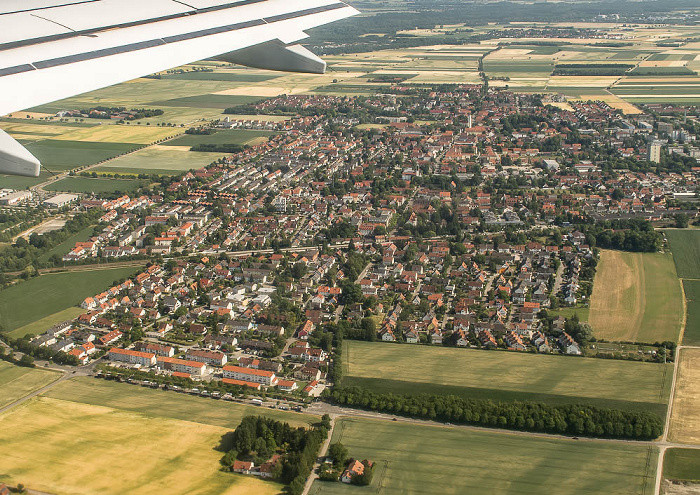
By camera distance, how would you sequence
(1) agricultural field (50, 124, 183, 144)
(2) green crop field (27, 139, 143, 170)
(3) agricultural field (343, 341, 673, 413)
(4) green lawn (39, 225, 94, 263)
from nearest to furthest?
1. (3) agricultural field (343, 341, 673, 413)
2. (4) green lawn (39, 225, 94, 263)
3. (2) green crop field (27, 139, 143, 170)
4. (1) agricultural field (50, 124, 183, 144)

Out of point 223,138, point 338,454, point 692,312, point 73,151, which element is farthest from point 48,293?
point 223,138

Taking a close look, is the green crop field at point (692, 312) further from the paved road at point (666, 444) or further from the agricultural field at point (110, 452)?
the agricultural field at point (110, 452)

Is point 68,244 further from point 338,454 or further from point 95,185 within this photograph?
point 338,454

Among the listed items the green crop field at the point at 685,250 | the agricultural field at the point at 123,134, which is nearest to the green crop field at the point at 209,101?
the agricultural field at the point at 123,134

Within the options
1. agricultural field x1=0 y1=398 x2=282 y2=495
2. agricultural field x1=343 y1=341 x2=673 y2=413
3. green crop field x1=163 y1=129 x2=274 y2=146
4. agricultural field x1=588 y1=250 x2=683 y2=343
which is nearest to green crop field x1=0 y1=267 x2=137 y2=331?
agricultural field x1=0 y1=398 x2=282 y2=495

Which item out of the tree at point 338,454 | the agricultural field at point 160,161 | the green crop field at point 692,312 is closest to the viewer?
the tree at point 338,454

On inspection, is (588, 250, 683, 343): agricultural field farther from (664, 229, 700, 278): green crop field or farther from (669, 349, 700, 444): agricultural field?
(669, 349, 700, 444): agricultural field

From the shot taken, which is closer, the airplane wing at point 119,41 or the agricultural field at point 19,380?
the airplane wing at point 119,41
